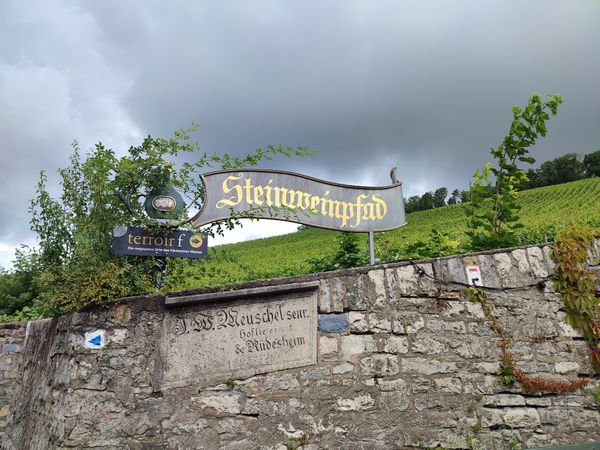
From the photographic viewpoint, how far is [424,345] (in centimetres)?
459

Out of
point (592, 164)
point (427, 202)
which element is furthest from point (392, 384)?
point (592, 164)

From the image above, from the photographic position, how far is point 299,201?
18.3ft

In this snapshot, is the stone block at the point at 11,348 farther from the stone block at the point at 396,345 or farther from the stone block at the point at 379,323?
the stone block at the point at 396,345

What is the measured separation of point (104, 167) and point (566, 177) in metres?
67.7

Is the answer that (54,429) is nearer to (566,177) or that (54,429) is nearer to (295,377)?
(295,377)

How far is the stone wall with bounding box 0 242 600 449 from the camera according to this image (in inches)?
157

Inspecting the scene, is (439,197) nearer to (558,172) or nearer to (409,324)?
(558,172)

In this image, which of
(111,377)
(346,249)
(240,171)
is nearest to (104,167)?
(240,171)

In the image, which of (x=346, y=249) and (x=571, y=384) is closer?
(x=571, y=384)

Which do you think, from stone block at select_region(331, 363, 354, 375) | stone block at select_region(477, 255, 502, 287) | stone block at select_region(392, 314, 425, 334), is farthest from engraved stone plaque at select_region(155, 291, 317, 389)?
stone block at select_region(477, 255, 502, 287)

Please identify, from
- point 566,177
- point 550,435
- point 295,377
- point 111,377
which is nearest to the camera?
point 111,377

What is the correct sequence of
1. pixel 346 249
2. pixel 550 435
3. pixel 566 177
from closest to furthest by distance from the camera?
pixel 550 435, pixel 346 249, pixel 566 177

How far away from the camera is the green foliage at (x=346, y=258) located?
6.47 meters

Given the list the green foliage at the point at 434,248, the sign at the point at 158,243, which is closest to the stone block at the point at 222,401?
the sign at the point at 158,243
